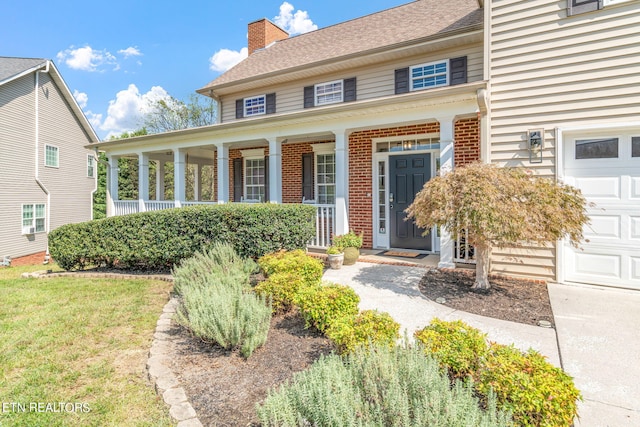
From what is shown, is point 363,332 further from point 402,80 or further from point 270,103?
point 270,103

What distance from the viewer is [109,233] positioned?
279 inches

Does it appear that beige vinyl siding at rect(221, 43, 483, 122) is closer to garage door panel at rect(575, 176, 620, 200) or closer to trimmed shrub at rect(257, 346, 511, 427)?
garage door panel at rect(575, 176, 620, 200)

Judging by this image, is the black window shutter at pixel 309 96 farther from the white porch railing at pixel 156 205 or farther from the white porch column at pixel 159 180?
the white porch column at pixel 159 180

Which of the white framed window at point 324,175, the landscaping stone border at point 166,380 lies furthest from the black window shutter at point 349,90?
the landscaping stone border at point 166,380

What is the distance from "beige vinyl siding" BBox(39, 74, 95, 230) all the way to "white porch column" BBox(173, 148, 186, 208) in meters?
10.6

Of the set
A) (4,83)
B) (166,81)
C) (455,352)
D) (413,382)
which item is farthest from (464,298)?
(166,81)

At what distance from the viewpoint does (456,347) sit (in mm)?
2418

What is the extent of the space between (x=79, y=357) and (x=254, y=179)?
866 centimetres

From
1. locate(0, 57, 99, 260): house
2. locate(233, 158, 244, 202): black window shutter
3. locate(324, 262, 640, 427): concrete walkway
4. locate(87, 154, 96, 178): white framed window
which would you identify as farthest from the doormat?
locate(87, 154, 96, 178): white framed window

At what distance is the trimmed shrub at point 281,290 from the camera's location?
4.09 meters

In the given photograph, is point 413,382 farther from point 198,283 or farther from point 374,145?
point 374,145

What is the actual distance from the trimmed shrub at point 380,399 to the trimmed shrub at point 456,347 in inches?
12.4

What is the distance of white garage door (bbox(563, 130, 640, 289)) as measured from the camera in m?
5.10

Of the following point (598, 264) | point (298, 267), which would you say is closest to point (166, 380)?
point (298, 267)
